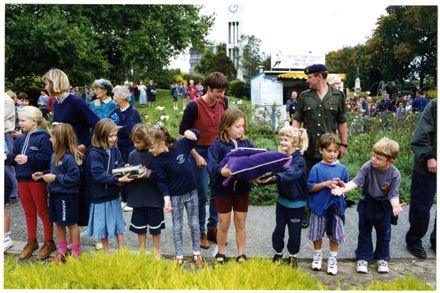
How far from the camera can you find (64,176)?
14.3 ft

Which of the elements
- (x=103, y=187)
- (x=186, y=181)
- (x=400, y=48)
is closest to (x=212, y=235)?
(x=186, y=181)

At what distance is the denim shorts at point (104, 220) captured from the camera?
14.4 feet

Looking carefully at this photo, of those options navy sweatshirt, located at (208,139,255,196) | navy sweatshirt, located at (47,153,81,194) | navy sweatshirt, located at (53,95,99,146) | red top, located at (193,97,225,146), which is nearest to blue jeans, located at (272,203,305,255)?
navy sweatshirt, located at (208,139,255,196)

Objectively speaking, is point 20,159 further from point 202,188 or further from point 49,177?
point 202,188

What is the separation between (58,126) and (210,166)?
155 cm

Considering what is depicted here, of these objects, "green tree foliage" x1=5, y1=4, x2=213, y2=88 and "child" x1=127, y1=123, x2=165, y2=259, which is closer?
"child" x1=127, y1=123, x2=165, y2=259

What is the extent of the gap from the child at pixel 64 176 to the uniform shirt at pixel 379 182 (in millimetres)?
2686

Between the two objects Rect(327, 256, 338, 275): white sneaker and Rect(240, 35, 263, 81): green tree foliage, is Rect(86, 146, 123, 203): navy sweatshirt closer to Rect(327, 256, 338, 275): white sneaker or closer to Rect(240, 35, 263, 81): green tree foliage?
Rect(327, 256, 338, 275): white sneaker

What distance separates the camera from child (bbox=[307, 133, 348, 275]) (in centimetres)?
423

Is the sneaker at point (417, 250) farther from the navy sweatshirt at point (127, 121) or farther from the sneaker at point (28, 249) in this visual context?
the sneaker at point (28, 249)

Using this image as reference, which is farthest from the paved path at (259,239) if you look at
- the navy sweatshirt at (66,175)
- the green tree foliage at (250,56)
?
the green tree foliage at (250,56)

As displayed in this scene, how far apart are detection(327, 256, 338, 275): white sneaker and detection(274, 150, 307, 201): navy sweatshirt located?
0.62 m

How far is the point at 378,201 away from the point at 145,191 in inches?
87.6

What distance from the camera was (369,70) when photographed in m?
57.9
